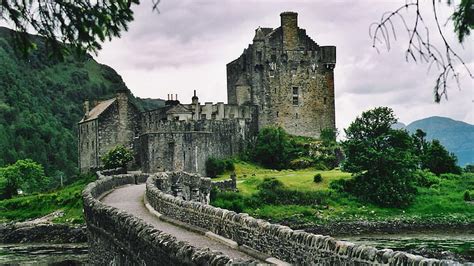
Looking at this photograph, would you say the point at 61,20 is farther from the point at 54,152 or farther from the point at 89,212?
the point at 54,152

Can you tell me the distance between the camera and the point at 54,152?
130m

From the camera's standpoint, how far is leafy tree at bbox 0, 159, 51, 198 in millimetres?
77188

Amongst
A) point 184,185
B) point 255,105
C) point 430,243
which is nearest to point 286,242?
point 184,185

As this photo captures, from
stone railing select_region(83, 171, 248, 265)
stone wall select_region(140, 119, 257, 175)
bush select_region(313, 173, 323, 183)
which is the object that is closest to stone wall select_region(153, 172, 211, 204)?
stone railing select_region(83, 171, 248, 265)

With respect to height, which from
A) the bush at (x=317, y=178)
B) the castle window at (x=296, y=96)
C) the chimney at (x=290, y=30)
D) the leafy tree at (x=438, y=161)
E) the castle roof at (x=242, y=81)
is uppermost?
the chimney at (x=290, y=30)

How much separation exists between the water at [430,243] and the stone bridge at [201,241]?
16753 mm

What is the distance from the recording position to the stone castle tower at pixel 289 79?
280ft

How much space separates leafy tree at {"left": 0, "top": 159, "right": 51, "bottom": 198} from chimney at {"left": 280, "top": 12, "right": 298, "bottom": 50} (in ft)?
90.2

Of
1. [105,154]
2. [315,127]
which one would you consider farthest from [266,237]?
[315,127]

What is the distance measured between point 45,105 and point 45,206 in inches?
3556


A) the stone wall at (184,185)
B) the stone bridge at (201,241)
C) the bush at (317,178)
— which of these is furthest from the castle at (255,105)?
the stone bridge at (201,241)

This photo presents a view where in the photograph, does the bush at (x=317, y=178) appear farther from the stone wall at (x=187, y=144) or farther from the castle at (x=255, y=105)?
the castle at (x=255, y=105)

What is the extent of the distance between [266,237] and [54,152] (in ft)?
380

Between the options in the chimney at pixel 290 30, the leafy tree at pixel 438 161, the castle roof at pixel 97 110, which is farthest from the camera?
the chimney at pixel 290 30
